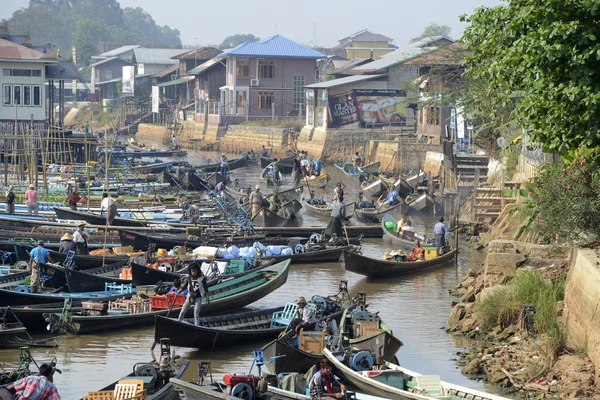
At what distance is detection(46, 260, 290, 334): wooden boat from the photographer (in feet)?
64.6

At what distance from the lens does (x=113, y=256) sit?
26.1m

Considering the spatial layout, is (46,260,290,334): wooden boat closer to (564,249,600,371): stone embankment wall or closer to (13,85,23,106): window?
(564,249,600,371): stone embankment wall

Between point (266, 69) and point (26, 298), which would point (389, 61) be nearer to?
point (266, 69)

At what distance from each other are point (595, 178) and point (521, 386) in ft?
17.6

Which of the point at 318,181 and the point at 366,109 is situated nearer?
the point at 318,181

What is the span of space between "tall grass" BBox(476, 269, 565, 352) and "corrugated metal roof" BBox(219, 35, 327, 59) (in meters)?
51.4

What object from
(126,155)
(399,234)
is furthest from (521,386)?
(126,155)

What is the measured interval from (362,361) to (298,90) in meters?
56.7

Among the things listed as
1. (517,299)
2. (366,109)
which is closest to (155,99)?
(366,109)

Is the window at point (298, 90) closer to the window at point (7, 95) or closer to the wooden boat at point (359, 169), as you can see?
the wooden boat at point (359, 169)

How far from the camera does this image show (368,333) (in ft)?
58.9

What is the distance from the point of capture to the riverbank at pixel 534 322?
51.6 feet

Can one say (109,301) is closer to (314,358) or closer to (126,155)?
(314,358)

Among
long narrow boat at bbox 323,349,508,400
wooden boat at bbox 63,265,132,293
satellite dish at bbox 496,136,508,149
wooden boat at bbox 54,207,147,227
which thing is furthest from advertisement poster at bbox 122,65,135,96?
long narrow boat at bbox 323,349,508,400
